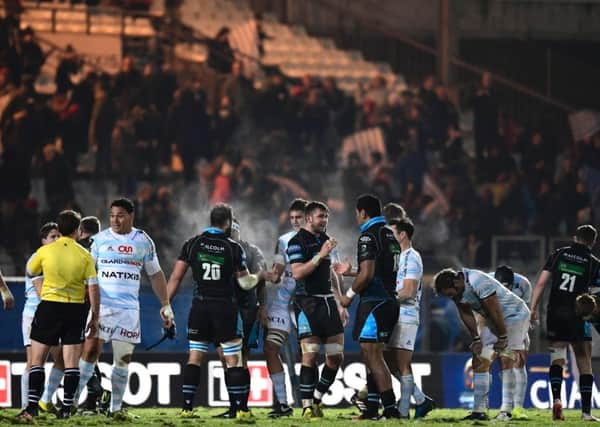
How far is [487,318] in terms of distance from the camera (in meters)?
13.5

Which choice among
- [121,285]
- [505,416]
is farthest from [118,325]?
[505,416]

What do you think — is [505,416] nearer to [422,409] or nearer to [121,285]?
[422,409]

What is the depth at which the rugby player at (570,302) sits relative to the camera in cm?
Result: 1419

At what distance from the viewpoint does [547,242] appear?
2603 cm

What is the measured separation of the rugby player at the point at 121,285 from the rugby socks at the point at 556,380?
418 cm

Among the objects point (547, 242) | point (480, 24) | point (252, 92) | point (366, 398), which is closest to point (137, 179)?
point (252, 92)

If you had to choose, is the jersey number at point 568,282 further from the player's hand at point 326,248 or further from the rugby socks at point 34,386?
the rugby socks at point 34,386

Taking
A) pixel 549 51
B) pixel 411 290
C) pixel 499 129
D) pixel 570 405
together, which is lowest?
pixel 570 405

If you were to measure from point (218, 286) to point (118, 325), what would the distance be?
1015 millimetres

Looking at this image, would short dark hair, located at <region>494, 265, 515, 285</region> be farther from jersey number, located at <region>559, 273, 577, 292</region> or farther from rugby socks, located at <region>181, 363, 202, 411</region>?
rugby socks, located at <region>181, 363, 202, 411</region>

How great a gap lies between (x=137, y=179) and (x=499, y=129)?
27.8 ft

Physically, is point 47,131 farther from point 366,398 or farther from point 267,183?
point 366,398

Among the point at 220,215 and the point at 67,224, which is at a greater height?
the point at 220,215

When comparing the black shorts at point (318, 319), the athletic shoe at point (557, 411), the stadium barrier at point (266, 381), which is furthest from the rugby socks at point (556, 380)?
the stadium barrier at point (266, 381)
